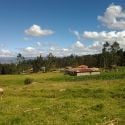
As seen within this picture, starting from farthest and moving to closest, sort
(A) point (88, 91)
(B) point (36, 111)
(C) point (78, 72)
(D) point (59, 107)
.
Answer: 1. (C) point (78, 72)
2. (A) point (88, 91)
3. (D) point (59, 107)
4. (B) point (36, 111)

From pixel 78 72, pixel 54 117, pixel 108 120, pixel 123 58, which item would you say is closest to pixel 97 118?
pixel 108 120

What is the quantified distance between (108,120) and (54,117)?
11.9 feet

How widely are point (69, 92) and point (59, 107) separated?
14.4 m

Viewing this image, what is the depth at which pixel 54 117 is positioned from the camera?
18688 mm

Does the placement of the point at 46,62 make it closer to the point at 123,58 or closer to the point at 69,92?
the point at 123,58

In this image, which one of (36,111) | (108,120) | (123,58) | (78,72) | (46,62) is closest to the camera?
(108,120)

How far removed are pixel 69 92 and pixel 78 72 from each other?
68.4 m

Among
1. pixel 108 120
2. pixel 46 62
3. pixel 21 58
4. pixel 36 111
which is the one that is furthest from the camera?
pixel 21 58

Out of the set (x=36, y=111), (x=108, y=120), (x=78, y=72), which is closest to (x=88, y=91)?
(x=36, y=111)

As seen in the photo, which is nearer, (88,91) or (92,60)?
(88,91)

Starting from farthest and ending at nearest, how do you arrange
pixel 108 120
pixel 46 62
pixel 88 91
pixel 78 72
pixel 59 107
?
pixel 46 62
pixel 78 72
pixel 88 91
pixel 59 107
pixel 108 120

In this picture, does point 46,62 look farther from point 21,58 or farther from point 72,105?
point 72,105

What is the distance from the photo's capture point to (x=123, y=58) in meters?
146

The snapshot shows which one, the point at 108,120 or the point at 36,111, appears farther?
the point at 36,111
